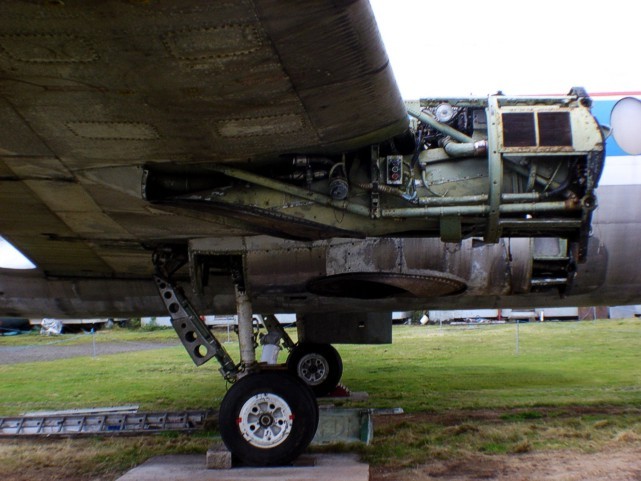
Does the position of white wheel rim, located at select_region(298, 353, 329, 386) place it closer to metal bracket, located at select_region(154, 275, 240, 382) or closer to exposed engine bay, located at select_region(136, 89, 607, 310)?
metal bracket, located at select_region(154, 275, 240, 382)

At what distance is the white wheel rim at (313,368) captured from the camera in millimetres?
11336

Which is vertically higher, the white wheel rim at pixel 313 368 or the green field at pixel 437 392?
the white wheel rim at pixel 313 368

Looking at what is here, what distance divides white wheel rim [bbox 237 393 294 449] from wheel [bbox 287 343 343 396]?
509cm

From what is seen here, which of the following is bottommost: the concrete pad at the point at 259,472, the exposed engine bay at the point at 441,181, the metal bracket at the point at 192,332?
the concrete pad at the point at 259,472

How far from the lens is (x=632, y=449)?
21.5ft

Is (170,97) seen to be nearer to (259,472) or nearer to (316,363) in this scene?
(259,472)

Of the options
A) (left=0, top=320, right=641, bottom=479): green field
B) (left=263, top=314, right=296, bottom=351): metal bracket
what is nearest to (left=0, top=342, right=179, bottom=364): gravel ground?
(left=0, top=320, right=641, bottom=479): green field

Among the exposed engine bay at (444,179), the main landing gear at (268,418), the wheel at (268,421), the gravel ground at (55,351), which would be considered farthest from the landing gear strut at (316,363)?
the gravel ground at (55,351)

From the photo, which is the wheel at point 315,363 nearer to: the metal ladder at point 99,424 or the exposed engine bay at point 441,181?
the metal ladder at point 99,424

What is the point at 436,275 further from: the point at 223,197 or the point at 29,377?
the point at 29,377

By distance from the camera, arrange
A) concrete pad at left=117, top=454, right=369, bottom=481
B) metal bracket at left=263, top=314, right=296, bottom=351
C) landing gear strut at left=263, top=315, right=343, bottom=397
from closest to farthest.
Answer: concrete pad at left=117, top=454, right=369, bottom=481
landing gear strut at left=263, top=315, right=343, bottom=397
metal bracket at left=263, top=314, right=296, bottom=351

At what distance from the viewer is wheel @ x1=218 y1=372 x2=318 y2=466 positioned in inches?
239

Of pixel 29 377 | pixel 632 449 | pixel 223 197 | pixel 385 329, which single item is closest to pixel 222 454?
pixel 223 197

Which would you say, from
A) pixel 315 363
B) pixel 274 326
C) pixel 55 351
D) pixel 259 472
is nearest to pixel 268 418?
pixel 259 472
